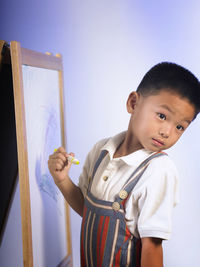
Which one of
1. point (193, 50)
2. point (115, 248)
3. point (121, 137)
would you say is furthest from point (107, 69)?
point (115, 248)

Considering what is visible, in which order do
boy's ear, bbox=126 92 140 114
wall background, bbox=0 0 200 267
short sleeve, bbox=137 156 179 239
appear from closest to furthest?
1. short sleeve, bbox=137 156 179 239
2. boy's ear, bbox=126 92 140 114
3. wall background, bbox=0 0 200 267

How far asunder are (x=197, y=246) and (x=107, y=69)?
0.92 metres

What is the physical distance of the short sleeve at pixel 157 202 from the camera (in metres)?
0.99

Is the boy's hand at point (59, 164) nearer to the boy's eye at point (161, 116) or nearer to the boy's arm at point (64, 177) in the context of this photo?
the boy's arm at point (64, 177)

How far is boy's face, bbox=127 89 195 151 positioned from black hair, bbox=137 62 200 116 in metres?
0.01

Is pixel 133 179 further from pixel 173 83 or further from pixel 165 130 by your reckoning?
pixel 173 83

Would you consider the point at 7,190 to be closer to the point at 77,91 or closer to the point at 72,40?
the point at 77,91

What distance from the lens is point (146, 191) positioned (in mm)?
1009

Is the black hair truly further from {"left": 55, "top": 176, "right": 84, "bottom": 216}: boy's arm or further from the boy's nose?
{"left": 55, "top": 176, "right": 84, "bottom": 216}: boy's arm

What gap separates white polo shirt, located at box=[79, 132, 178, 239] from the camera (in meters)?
0.99

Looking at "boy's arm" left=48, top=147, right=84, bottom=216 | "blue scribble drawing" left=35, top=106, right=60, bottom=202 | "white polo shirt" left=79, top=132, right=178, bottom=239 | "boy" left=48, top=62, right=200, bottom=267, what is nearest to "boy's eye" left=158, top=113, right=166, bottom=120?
"boy" left=48, top=62, right=200, bottom=267

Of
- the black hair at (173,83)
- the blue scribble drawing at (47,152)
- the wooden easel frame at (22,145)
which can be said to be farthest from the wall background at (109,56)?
the wooden easel frame at (22,145)

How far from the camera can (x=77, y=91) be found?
6.67ft

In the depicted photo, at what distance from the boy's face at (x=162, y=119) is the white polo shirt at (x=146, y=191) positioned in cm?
4
